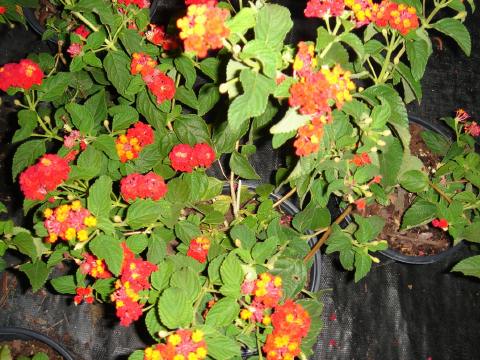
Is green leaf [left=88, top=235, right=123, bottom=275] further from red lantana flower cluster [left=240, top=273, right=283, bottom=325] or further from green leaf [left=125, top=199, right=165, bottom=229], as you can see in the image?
red lantana flower cluster [left=240, top=273, right=283, bottom=325]

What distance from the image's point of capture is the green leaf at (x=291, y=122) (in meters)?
0.81

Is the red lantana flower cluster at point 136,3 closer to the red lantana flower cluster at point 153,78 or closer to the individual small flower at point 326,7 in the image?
the red lantana flower cluster at point 153,78

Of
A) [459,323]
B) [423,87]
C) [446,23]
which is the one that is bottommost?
[459,323]

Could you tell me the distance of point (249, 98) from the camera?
2.51 ft

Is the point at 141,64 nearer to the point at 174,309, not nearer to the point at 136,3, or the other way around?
the point at 136,3

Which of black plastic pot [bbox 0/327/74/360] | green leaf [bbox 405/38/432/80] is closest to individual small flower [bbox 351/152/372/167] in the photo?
green leaf [bbox 405/38/432/80]

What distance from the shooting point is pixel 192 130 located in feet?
4.21

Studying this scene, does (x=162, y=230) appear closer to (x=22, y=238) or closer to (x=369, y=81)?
(x=22, y=238)

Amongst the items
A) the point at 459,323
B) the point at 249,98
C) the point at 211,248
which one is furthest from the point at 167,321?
the point at 459,323

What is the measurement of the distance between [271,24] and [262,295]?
585 mm

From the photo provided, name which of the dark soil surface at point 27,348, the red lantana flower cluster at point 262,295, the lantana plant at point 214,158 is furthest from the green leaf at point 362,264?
the dark soil surface at point 27,348

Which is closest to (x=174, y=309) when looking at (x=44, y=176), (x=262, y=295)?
(x=262, y=295)

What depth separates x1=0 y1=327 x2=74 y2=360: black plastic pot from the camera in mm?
1417

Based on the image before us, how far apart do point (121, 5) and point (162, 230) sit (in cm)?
74
